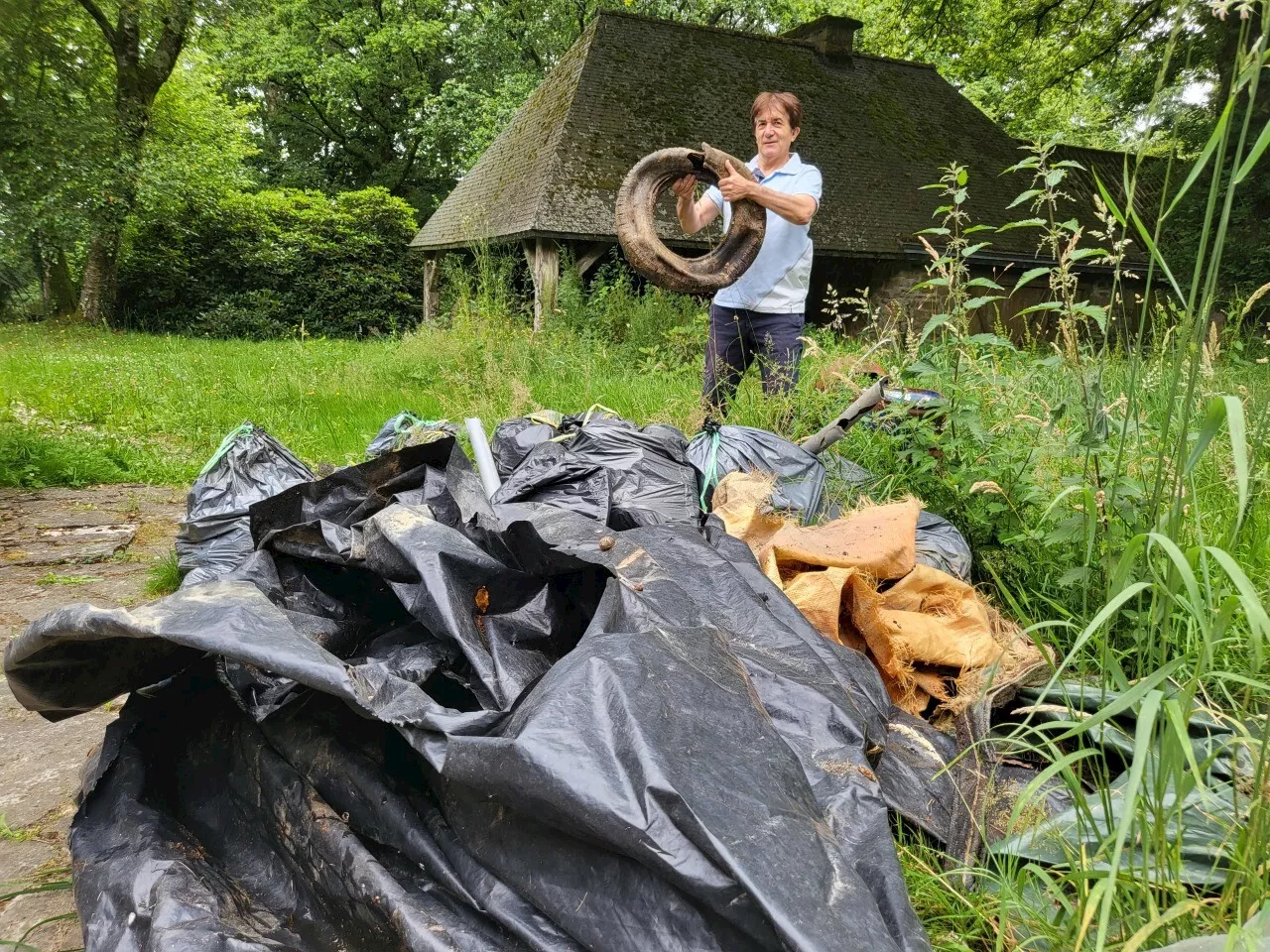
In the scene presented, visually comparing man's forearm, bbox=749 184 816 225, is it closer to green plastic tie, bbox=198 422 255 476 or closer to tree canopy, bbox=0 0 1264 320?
tree canopy, bbox=0 0 1264 320

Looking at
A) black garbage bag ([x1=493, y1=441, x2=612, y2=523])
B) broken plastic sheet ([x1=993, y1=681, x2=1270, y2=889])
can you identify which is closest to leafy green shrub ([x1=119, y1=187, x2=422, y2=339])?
black garbage bag ([x1=493, y1=441, x2=612, y2=523])

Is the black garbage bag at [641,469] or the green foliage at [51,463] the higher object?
the black garbage bag at [641,469]

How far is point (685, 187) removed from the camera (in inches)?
162

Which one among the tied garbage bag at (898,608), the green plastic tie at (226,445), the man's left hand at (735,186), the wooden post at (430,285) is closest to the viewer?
the tied garbage bag at (898,608)

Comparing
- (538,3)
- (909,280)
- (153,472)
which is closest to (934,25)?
(909,280)

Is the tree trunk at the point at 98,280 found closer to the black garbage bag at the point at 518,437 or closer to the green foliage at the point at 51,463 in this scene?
the green foliage at the point at 51,463

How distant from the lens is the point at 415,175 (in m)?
24.8

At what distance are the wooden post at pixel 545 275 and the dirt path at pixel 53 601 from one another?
5826mm

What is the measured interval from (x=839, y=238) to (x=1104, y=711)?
11.1 m

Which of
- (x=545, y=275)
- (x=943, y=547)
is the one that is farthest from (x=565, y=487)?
(x=545, y=275)

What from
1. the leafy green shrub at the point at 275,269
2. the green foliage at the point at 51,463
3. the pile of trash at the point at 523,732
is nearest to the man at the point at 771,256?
the pile of trash at the point at 523,732

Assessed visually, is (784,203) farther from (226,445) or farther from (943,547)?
(226,445)

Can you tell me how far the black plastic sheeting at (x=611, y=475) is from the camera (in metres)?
2.42

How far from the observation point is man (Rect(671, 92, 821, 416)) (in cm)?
384
